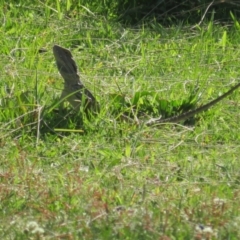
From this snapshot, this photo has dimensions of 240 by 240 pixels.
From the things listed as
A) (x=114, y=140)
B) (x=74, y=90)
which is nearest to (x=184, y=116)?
(x=114, y=140)

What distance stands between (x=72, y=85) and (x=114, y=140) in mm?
428

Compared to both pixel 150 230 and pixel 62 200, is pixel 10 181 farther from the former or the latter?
pixel 150 230

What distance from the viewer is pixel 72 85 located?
4789 mm

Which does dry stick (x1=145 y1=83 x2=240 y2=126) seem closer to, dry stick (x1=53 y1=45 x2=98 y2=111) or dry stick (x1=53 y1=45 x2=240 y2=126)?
dry stick (x1=53 y1=45 x2=240 y2=126)

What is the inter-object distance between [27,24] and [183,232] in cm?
303

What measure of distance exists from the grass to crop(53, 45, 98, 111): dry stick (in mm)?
102

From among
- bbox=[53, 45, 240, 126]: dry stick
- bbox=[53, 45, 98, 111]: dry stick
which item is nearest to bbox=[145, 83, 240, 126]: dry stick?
bbox=[53, 45, 240, 126]: dry stick

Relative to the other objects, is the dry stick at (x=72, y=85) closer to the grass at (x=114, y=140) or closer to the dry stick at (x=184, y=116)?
the grass at (x=114, y=140)

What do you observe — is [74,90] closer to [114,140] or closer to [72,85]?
[72,85]

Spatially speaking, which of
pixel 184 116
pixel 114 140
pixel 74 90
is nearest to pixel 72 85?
pixel 74 90

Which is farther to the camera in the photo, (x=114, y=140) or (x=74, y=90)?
(x=74, y=90)

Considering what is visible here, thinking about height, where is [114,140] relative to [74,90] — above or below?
below

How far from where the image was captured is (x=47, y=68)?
5.39 meters

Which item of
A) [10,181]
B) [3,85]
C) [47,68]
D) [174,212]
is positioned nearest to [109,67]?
[47,68]
